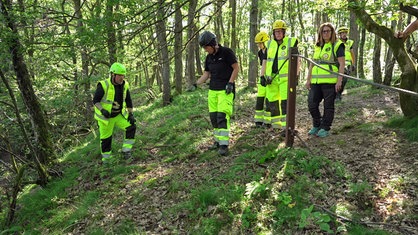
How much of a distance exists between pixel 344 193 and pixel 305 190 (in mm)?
475

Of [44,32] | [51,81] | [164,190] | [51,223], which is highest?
[44,32]

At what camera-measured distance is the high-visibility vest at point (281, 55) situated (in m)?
6.21

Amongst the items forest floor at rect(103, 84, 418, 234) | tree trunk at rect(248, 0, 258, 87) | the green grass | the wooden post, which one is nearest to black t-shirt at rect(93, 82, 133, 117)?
the green grass

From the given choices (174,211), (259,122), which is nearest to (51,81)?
(259,122)

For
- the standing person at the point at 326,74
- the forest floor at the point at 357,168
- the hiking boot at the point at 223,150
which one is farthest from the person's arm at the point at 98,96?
the standing person at the point at 326,74

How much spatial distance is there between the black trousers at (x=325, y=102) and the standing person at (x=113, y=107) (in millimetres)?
3984

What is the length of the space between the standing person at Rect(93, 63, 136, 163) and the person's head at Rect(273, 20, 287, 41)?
130 inches

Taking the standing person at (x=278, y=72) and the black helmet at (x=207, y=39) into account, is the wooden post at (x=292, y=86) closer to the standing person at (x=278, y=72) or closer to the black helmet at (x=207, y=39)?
the standing person at (x=278, y=72)

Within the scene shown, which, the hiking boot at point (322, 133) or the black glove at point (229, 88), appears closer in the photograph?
the black glove at point (229, 88)

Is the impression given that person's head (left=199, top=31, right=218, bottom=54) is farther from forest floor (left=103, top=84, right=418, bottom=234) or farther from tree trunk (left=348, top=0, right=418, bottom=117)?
tree trunk (left=348, top=0, right=418, bottom=117)

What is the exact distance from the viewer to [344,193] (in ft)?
12.6

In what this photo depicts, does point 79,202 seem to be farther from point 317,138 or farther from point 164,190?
point 317,138

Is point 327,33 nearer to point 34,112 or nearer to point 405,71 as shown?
point 405,71

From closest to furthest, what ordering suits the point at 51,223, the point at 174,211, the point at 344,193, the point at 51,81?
the point at 344,193 < the point at 174,211 < the point at 51,223 < the point at 51,81
